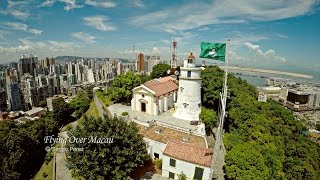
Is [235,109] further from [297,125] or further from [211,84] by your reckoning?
[297,125]

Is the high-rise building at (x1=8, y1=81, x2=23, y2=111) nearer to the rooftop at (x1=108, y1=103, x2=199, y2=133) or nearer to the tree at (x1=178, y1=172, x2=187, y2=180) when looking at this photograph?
the rooftop at (x1=108, y1=103, x2=199, y2=133)

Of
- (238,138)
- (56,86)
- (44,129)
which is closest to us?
(238,138)

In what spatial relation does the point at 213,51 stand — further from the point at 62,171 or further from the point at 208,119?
the point at 62,171

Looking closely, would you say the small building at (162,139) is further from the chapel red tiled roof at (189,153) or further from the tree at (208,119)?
the tree at (208,119)

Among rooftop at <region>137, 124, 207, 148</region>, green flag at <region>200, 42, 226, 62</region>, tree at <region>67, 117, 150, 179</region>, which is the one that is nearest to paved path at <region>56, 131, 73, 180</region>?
tree at <region>67, 117, 150, 179</region>

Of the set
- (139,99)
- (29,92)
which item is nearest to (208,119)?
(139,99)

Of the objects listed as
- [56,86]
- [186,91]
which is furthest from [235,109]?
[56,86]

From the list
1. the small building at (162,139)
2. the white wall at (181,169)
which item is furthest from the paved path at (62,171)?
the white wall at (181,169)
